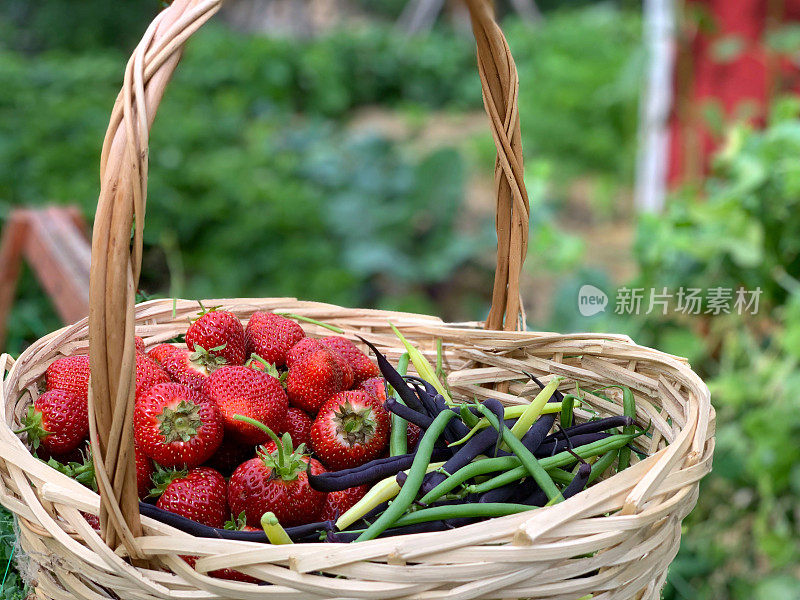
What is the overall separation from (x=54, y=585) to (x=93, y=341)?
0.24 m

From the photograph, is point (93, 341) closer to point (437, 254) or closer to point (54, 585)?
point (54, 585)

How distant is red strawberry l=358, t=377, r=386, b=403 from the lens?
1.07 metres

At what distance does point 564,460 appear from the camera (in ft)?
2.97

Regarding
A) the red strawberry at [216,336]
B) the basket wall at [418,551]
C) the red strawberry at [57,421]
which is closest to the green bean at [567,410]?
the basket wall at [418,551]

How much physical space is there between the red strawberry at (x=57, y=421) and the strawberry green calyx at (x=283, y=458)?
7.8 inches

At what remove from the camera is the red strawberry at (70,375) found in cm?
96

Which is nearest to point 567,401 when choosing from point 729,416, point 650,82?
point 729,416

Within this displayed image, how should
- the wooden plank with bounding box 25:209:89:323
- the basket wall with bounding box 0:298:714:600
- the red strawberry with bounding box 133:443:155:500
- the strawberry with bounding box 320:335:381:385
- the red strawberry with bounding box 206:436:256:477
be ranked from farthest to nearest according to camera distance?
the wooden plank with bounding box 25:209:89:323
the strawberry with bounding box 320:335:381:385
the red strawberry with bounding box 206:436:256:477
the red strawberry with bounding box 133:443:155:500
the basket wall with bounding box 0:298:714:600

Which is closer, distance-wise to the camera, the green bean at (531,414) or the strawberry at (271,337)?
the green bean at (531,414)

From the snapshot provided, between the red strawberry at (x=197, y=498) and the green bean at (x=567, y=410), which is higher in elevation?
the green bean at (x=567, y=410)

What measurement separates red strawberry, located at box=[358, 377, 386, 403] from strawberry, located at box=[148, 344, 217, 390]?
7.7 inches

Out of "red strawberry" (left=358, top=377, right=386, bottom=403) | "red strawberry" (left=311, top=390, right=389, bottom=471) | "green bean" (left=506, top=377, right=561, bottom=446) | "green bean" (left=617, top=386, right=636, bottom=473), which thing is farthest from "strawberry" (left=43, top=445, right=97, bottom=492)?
"green bean" (left=617, top=386, right=636, bottom=473)

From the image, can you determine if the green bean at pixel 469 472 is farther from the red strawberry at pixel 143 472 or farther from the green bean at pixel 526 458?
the red strawberry at pixel 143 472

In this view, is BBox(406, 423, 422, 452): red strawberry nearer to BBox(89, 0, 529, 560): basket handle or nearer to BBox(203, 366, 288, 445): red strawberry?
BBox(203, 366, 288, 445): red strawberry
